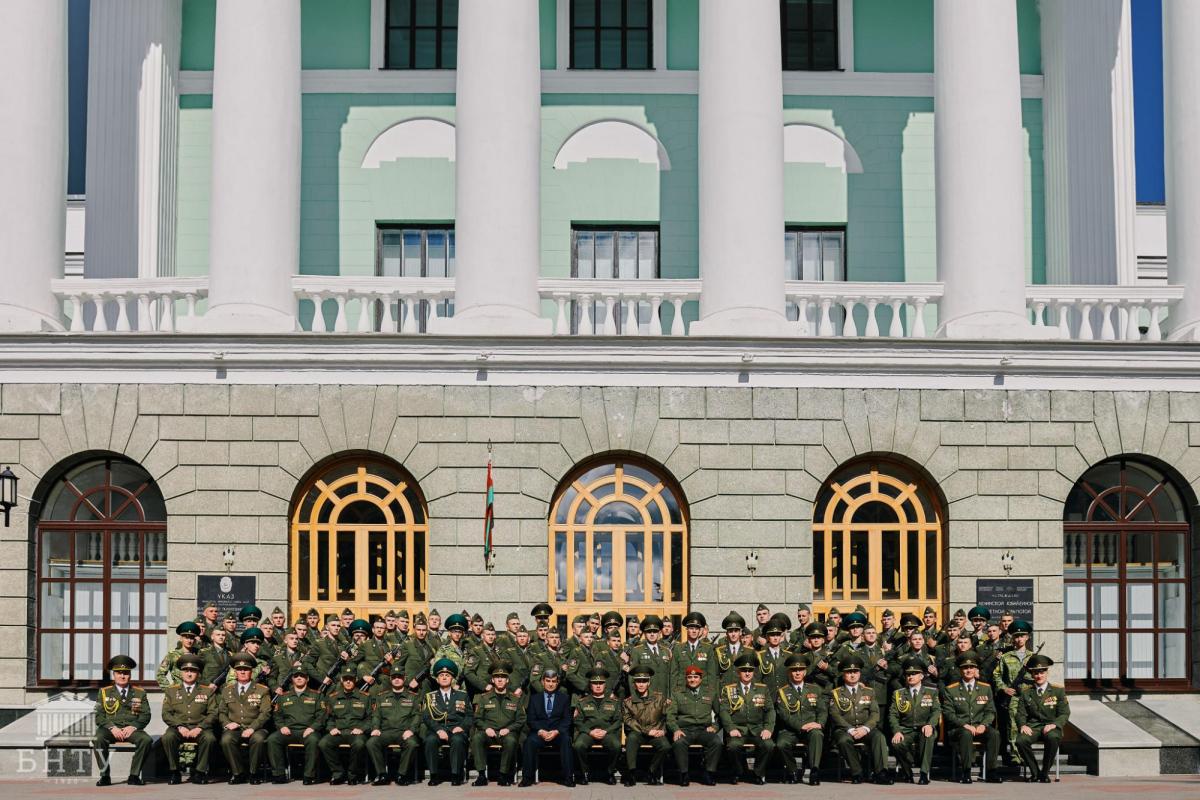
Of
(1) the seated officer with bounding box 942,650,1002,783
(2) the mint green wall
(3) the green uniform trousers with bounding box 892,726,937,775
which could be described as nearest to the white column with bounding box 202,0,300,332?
(2) the mint green wall

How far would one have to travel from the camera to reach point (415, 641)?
28.1 meters

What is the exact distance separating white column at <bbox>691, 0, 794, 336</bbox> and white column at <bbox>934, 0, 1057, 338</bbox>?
2.91m

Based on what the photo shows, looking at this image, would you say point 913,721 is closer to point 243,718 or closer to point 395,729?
point 395,729

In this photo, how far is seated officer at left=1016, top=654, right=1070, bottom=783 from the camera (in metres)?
26.3

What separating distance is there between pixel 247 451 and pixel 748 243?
907cm

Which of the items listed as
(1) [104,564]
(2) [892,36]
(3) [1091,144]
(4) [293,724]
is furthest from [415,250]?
(4) [293,724]

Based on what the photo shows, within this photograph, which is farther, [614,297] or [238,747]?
[614,297]

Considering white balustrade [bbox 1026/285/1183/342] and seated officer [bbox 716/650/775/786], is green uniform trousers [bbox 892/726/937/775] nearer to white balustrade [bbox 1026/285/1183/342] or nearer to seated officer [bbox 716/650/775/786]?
seated officer [bbox 716/650/775/786]

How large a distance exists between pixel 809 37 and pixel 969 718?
1718cm

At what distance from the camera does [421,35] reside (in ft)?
127

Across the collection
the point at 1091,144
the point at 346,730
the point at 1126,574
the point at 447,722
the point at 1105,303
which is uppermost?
the point at 1091,144

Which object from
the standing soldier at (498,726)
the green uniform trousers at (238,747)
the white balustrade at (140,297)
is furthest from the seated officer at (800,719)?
the white balustrade at (140,297)

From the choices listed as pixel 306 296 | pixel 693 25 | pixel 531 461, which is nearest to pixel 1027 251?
pixel 693 25

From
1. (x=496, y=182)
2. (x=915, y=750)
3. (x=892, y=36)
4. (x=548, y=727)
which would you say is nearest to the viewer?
(x=548, y=727)
